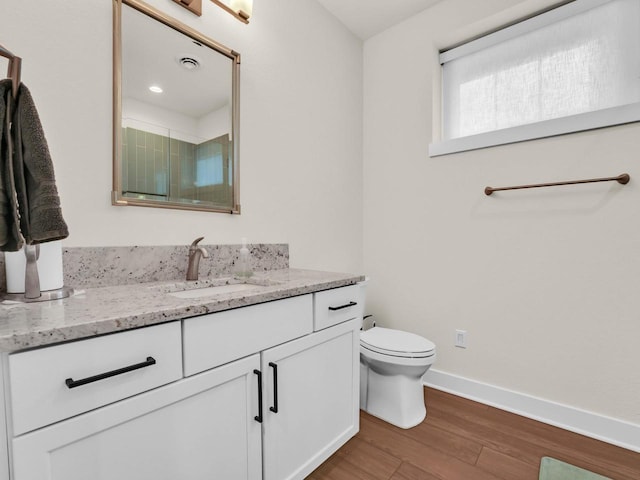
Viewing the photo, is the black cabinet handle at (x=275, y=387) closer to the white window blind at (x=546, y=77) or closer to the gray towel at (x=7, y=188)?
the gray towel at (x=7, y=188)

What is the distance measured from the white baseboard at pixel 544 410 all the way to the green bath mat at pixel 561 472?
0.37m

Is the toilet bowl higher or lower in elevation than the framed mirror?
lower

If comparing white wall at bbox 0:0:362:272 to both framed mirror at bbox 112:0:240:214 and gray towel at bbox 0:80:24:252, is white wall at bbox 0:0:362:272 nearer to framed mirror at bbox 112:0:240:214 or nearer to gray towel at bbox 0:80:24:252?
framed mirror at bbox 112:0:240:214

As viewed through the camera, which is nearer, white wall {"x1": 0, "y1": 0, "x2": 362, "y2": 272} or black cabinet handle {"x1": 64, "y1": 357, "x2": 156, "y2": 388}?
black cabinet handle {"x1": 64, "y1": 357, "x2": 156, "y2": 388}

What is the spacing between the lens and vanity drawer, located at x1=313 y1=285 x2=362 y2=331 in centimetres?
130

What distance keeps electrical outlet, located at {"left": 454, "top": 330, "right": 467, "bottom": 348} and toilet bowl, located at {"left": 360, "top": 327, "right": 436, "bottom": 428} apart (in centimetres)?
41

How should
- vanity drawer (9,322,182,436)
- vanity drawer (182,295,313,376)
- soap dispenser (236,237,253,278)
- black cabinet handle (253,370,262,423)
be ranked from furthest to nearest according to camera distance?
1. soap dispenser (236,237,253,278)
2. black cabinet handle (253,370,262,423)
3. vanity drawer (182,295,313,376)
4. vanity drawer (9,322,182,436)

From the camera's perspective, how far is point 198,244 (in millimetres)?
1495

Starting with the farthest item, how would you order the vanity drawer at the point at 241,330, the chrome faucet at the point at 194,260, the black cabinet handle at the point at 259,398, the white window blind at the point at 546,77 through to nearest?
the white window blind at the point at 546,77, the chrome faucet at the point at 194,260, the black cabinet handle at the point at 259,398, the vanity drawer at the point at 241,330

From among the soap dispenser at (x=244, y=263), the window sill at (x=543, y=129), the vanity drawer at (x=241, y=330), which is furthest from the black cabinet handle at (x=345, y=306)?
the window sill at (x=543, y=129)

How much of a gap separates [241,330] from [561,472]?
1.53m

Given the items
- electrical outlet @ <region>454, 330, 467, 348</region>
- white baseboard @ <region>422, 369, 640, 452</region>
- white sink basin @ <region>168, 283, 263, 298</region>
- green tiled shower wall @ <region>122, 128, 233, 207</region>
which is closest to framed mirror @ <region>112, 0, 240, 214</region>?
green tiled shower wall @ <region>122, 128, 233, 207</region>

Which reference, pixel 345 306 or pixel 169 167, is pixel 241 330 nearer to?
pixel 345 306

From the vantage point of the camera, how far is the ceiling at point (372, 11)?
83.9 inches
